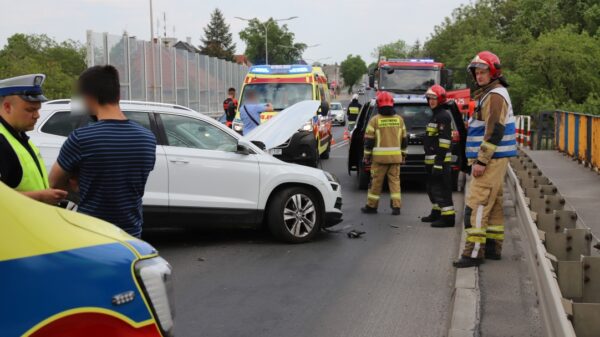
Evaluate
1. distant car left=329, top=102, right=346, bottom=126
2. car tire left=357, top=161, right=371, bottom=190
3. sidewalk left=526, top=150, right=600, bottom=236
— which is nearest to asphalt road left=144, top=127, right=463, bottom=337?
sidewalk left=526, top=150, right=600, bottom=236

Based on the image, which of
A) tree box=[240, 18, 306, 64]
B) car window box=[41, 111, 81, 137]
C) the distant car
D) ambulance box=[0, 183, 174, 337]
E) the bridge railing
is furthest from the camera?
tree box=[240, 18, 306, 64]

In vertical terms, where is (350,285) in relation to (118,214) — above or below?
below

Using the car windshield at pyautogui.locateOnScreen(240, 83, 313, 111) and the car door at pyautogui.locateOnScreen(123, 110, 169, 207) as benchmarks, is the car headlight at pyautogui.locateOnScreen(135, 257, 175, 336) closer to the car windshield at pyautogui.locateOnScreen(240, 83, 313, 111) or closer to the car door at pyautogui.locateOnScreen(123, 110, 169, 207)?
the car door at pyautogui.locateOnScreen(123, 110, 169, 207)

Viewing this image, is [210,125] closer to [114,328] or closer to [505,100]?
[505,100]

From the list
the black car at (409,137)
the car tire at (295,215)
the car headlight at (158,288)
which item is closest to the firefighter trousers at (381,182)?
the black car at (409,137)

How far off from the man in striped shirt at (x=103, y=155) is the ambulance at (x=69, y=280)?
3.56 ft

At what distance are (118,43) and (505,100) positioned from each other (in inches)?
725

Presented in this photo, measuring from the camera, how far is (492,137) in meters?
7.05

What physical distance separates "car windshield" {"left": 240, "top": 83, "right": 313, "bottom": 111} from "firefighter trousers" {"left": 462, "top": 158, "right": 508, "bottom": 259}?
11.8 m

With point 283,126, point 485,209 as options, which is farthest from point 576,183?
point 485,209

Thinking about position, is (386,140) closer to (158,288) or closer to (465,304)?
(465,304)

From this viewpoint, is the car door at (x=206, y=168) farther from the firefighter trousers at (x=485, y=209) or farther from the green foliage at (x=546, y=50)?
the green foliage at (x=546, y=50)

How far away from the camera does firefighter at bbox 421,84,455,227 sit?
32.8 ft

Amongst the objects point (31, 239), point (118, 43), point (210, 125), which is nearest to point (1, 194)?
point (31, 239)
